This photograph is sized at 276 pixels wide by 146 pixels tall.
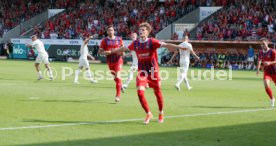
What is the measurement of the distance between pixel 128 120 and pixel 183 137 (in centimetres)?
260

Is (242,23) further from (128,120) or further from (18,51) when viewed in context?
(128,120)

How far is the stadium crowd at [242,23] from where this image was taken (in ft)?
146

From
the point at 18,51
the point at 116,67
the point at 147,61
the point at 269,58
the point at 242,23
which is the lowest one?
the point at 18,51

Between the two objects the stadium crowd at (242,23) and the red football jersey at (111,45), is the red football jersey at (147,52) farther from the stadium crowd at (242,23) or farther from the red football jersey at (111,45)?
the stadium crowd at (242,23)

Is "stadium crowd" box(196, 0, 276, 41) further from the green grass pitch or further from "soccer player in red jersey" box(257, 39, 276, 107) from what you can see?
"soccer player in red jersey" box(257, 39, 276, 107)

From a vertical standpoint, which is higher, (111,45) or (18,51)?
(111,45)

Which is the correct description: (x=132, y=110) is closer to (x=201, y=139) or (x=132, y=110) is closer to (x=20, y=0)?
(x=201, y=139)

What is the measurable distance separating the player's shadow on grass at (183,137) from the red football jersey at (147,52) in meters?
1.62

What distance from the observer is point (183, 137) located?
1062 cm

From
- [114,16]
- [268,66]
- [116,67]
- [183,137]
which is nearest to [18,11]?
[114,16]

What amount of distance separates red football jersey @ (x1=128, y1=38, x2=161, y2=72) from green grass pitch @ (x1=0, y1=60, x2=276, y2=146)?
1269mm

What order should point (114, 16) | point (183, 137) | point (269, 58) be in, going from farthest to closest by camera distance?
1. point (114, 16)
2. point (269, 58)
3. point (183, 137)

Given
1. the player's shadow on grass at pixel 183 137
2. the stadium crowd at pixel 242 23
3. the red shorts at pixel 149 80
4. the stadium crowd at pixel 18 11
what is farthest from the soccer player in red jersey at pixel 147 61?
the stadium crowd at pixel 18 11

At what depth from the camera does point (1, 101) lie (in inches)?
661
